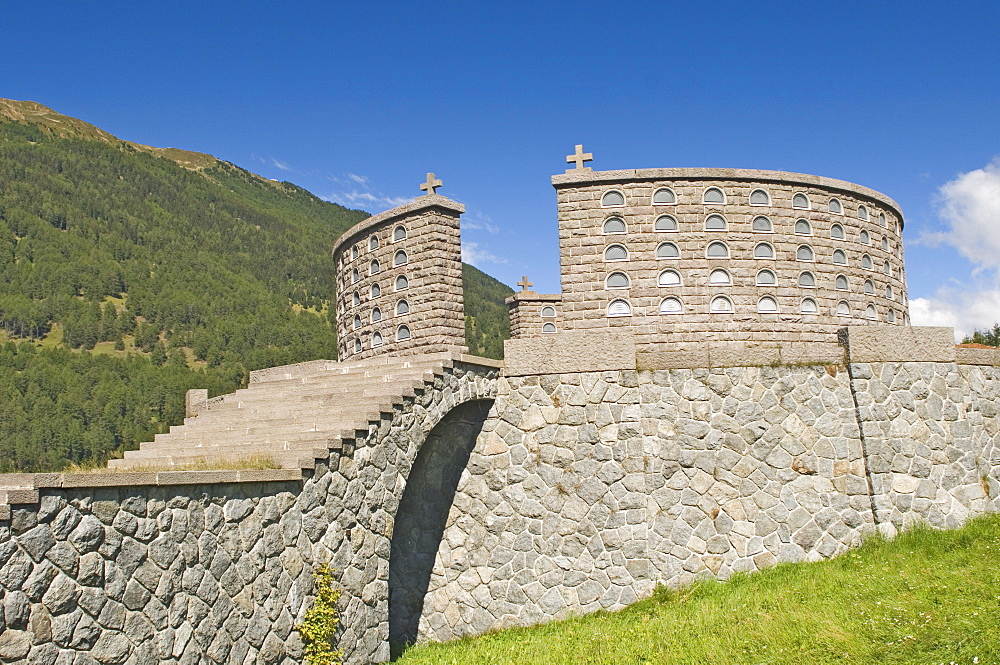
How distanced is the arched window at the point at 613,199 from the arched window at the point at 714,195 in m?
Result: 1.63

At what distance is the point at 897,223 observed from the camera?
1833 cm

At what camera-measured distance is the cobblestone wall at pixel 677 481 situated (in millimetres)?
12008

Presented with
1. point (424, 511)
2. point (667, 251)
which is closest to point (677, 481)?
point (424, 511)

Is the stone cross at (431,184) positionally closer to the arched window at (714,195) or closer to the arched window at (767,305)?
the arched window at (714,195)

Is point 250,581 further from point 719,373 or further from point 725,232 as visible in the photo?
point 725,232

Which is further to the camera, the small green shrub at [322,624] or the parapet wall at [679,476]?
the parapet wall at [679,476]

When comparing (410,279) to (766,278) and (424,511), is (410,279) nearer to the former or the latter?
(424,511)

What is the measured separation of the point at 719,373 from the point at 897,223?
8.57 m

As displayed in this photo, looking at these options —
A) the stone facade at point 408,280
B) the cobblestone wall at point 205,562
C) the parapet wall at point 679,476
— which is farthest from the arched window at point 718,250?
the cobblestone wall at point 205,562

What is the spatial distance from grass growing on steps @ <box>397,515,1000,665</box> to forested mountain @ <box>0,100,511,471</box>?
34690 mm

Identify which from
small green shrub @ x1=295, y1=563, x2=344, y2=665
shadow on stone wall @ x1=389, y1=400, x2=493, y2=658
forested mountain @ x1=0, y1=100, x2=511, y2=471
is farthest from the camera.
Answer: forested mountain @ x1=0, y1=100, x2=511, y2=471

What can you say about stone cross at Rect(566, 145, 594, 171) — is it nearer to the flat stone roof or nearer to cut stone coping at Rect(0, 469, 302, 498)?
the flat stone roof

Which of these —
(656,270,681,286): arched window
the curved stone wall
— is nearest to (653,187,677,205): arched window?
the curved stone wall

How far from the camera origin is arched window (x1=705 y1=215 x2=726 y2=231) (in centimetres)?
1540
